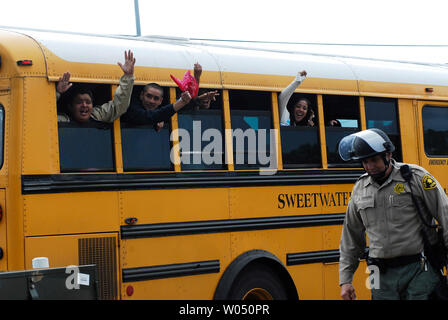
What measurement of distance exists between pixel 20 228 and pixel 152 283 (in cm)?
126

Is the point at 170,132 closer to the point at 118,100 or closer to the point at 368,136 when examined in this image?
the point at 118,100

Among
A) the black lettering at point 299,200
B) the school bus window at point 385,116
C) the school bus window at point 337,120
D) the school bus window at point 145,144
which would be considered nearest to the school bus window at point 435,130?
the school bus window at point 385,116

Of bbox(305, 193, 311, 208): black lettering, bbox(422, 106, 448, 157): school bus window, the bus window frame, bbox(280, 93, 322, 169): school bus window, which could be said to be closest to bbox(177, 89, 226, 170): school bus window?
bbox(280, 93, 322, 169): school bus window

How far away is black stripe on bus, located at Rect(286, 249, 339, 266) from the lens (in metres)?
7.80

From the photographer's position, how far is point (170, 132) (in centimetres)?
717

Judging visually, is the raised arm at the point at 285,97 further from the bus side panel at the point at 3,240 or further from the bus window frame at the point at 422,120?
the bus side panel at the point at 3,240

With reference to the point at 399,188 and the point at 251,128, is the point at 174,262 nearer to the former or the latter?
the point at 251,128

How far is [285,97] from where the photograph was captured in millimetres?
7891

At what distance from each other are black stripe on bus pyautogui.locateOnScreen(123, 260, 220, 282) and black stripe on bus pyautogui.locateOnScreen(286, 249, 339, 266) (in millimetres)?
859

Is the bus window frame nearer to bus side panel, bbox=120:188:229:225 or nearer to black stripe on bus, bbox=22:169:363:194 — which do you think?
black stripe on bus, bbox=22:169:363:194

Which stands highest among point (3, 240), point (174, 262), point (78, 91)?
point (78, 91)

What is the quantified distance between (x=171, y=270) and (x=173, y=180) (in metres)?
0.77

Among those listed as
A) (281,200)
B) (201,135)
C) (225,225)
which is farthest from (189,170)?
(281,200)

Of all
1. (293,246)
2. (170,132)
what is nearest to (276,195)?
(293,246)
